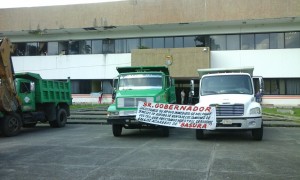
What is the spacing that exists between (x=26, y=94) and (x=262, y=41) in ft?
77.3

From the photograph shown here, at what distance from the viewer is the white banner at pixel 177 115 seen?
41.6ft

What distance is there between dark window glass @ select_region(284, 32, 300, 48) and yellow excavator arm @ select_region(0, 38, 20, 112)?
2550 centimetres

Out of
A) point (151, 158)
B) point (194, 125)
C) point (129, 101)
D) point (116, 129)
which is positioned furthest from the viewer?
point (116, 129)

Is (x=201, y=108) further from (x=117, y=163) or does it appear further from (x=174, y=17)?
(x=174, y=17)

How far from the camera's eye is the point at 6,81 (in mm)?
14727

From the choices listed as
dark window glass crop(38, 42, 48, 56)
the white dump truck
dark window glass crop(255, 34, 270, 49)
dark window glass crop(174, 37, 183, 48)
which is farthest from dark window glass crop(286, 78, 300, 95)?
dark window glass crop(38, 42, 48, 56)

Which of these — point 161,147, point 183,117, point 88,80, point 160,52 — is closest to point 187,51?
point 160,52

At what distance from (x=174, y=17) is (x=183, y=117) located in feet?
70.5

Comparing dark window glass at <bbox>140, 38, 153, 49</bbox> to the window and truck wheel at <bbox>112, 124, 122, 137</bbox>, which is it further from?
truck wheel at <bbox>112, 124, 122, 137</bbox>

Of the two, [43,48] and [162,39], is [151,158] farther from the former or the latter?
[43,48]

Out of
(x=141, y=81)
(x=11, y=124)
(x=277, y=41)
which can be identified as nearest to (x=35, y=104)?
(x=11, y=124)

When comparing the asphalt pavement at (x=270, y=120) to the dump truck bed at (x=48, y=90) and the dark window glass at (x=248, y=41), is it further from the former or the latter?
the dark window glass at (x=248, y=41)

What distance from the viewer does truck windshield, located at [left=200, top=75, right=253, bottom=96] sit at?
13562 mm

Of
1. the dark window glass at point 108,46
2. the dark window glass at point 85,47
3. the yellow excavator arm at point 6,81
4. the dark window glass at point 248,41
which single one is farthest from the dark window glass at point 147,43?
the yellow excavator arm at point 6,81
